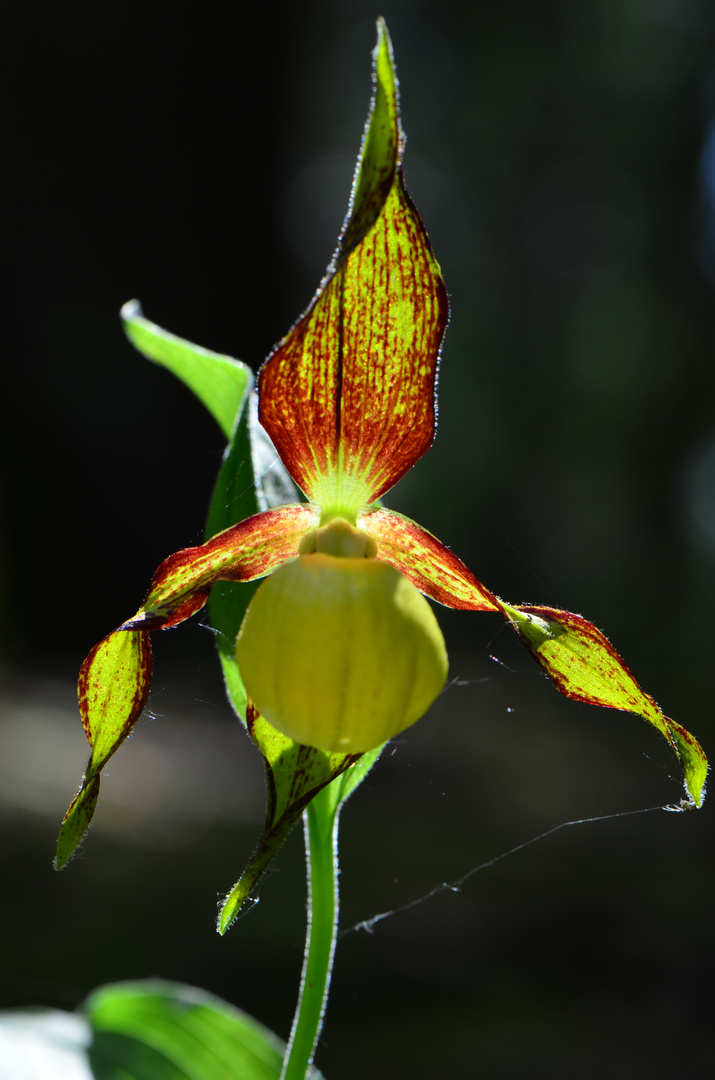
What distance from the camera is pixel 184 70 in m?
4.99

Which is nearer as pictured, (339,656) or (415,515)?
(339,656)

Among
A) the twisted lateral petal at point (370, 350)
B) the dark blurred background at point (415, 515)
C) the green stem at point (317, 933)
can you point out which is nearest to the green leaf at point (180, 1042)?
the green stem at point (317, 933)

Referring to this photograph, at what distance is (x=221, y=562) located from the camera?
797 millimetres

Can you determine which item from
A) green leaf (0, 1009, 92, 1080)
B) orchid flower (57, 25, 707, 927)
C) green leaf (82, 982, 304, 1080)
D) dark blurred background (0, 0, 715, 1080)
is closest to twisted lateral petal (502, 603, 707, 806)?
orchid flower (57, 25, 707, 927)

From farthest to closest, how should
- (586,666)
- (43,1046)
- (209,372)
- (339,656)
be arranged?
(43,1046), (209,372), (586,666), (339,656)

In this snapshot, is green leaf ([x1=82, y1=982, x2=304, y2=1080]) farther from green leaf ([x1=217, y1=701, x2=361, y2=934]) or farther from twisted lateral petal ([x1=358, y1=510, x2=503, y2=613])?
twisted lateral petal ([x1=358, y1=510, x2=503, y2=613])

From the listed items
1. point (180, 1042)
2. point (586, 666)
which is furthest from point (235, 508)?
point (180, 1042)

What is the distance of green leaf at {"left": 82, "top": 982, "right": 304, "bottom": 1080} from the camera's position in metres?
1.11

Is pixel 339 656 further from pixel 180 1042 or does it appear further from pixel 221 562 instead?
pixel 180 1042

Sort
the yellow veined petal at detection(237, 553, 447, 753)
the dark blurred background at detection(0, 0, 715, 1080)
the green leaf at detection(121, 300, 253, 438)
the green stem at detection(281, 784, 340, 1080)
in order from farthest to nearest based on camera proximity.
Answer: the dark blurred background at detection(0, 0, 715, 1080), the green leaf at detection(121, 300, 253, 438), the green stem at detection(281, 784, 340, 1080), the yellow veined petal at detection(237, 553, 447, 753)

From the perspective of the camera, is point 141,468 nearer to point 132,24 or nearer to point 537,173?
point 132,24

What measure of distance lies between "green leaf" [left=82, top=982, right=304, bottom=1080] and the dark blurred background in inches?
18.9

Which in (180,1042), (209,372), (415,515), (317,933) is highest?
(209,372)

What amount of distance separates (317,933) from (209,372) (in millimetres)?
647
